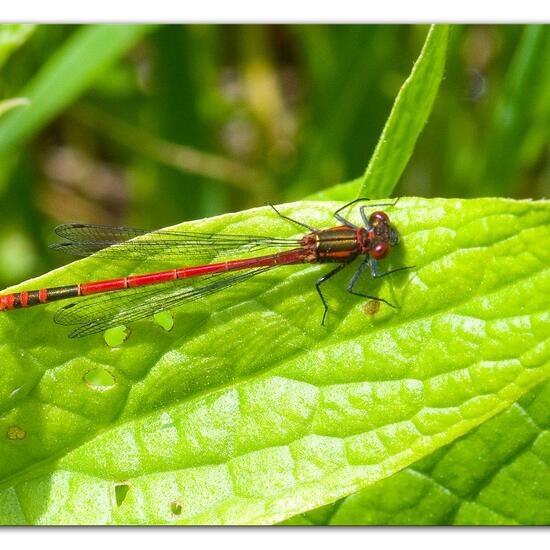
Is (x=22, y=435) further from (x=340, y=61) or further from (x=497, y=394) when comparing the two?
(x=340, y=61)

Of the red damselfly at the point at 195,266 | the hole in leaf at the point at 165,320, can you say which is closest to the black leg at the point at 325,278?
the red damselfly at the point at 195,266

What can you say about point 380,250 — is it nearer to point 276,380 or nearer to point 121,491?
point 276,380

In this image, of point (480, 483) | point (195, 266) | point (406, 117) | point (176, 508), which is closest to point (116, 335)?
point (195, 266)

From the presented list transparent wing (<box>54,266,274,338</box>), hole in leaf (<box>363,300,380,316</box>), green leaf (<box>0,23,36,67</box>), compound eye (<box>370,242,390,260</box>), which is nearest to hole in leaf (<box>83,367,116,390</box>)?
transparent wing (<box>54,266,274,338</box>)

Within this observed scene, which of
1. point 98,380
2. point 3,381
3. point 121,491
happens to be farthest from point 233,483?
point 3,381

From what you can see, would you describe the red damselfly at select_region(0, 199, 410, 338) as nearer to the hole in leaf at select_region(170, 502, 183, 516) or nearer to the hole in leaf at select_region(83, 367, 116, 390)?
the hole in leaf at select_region(83, 367, 116, 390)

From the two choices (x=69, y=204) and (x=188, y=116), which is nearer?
(x=188, y=116)

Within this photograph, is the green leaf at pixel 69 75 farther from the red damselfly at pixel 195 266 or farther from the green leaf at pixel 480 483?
the green leaf at pixel 480 483

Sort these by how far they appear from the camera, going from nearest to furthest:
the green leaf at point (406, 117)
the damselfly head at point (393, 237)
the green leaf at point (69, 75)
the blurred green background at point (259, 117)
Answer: the green leaf at point (406, 117)
the damselfly head at point (393, 237)
the green leaf at point (69, 75)
the blurred green background at point (259, 117)
